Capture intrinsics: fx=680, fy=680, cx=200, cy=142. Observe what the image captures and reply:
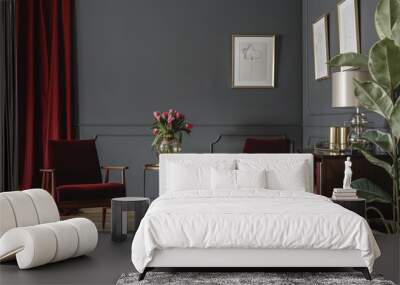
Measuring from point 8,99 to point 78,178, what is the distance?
143 cm

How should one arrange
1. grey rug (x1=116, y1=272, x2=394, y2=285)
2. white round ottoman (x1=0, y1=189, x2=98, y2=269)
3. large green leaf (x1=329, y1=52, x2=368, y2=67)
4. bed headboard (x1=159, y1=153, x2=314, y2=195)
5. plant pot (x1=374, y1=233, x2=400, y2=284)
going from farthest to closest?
bed headboard (x1=159, y1=153, x2=314, y2=195) < large green leaf (x1=329, y1=52, x2=368, y2=67) < white round ottoman (x1=0, y1=189, x2=98, y2=269) < plant pot (x1=374, y1=233, x2=400, y2=284) < grey rug (x1=116, y1=272, x2=394, y2=285)

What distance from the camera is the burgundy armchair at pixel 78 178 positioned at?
6.28 m

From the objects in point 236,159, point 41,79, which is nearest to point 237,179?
point 236,159

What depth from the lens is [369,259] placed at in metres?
4.15

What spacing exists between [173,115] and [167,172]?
3.05ft

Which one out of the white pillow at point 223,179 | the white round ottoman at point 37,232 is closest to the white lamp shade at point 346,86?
the white pillow at point 223,179

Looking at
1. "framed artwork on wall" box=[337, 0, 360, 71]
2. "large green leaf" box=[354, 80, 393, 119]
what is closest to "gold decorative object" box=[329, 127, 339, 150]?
"framed artwork on wall" box=[337, 0, 360, 71]

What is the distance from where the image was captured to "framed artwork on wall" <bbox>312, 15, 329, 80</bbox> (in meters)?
7.25

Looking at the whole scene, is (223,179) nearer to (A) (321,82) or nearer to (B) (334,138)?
(B) (334,138)

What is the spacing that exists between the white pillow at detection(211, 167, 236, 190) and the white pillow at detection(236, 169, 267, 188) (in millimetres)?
43

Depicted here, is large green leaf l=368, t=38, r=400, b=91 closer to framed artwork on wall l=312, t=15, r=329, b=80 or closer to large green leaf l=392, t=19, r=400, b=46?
large green leaf l=392, t=19, r=400, b=46

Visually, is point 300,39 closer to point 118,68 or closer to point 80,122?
point 118,68

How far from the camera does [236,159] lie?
6039 mm

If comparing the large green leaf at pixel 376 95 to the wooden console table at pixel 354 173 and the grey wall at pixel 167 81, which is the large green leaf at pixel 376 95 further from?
the grey wall at pixel 167 81
